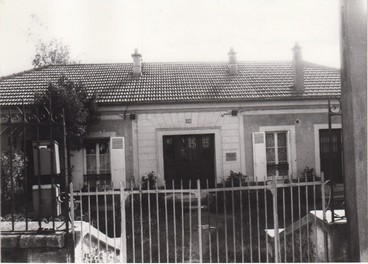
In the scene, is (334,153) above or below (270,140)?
below

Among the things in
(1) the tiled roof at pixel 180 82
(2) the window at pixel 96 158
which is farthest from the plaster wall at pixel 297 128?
(2) the window at pixel 96 158

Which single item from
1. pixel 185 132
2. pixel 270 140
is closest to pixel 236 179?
pixel 270 140

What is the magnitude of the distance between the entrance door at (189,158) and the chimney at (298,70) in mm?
3986

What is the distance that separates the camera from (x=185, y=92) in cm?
1305

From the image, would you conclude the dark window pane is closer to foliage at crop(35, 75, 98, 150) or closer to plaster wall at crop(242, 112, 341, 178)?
plaster wall at crop(242, 112, 341, 178)

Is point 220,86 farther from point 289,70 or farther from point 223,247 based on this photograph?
point 223,247

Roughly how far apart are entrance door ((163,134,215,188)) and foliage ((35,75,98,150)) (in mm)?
3079

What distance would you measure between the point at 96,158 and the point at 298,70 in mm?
8678

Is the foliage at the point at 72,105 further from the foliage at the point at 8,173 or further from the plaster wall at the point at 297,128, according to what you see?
the plaster wall at the point at 297,128

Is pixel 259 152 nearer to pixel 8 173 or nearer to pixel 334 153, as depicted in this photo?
pixel 334 153

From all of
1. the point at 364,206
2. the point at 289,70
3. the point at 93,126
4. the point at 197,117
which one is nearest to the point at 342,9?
the point at 364,206

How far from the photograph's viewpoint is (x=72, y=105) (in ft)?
34.3

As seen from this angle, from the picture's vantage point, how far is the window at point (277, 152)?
42.5 ft

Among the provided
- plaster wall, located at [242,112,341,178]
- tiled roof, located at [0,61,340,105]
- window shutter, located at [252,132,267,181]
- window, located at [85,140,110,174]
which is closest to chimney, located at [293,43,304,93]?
tiled roof, located at [0,61,340,105]
